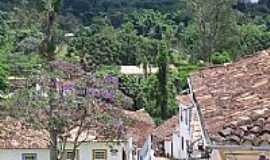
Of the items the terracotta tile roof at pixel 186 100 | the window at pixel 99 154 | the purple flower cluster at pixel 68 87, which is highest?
the purple flower cluster at pixel 68 87

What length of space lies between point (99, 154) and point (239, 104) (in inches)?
1042

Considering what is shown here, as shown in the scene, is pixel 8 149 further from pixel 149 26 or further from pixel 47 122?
pixel 149 26

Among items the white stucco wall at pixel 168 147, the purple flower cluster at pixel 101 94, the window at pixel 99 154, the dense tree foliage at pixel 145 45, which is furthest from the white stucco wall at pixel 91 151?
the purple flower cluster at pixel 101 94

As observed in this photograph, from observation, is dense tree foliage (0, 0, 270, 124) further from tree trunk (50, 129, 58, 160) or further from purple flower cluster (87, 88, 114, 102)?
tree trunk (50, 129, 58, 160)

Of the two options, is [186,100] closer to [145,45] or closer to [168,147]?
[168,147]

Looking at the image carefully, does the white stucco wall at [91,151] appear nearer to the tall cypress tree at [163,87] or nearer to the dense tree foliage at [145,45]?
the dense tree foliage at [145,45]

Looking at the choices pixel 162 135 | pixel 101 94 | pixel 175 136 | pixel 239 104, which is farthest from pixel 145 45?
pixel 239 104

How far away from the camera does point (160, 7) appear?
117375 mm

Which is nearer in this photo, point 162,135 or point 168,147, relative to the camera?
point 168,147

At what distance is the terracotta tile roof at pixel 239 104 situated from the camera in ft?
19.9

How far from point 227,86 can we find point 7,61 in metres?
47.8

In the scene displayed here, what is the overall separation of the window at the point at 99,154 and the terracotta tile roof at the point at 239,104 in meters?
23.0

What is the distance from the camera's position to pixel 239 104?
7.14m

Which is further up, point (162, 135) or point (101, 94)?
point (101, 94)
